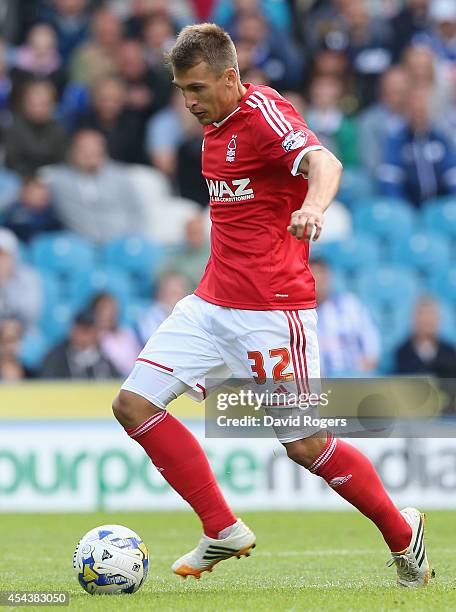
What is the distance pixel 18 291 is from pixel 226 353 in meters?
6.88

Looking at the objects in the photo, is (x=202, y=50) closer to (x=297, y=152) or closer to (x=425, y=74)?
(x=297, y=152)

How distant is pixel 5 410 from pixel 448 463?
399 centimetres

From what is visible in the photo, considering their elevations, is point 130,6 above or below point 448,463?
above

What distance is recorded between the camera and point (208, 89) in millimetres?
5840

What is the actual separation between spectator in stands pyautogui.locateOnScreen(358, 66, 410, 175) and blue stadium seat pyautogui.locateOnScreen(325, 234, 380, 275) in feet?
4.13

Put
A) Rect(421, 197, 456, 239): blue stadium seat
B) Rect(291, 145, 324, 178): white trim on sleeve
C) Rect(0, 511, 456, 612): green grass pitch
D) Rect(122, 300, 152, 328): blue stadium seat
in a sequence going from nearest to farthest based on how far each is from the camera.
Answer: Rect(0, 511, 456, 612): green grass pitch
Rect(291, 145, 324, 178): white trim on sleeve
Rect(122, 300, 152, 328): blue stadium seat
Rect(421, 197, 456, 239): blue stadium seat

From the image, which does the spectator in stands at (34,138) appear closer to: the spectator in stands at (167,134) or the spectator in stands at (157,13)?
the spectator in stands at (167,134)

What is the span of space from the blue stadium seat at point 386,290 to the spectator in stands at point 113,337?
8.43 ft

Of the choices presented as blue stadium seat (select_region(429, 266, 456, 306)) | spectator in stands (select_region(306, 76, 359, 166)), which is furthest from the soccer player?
spectator in stands (select_region(306, 76, 359, 166))

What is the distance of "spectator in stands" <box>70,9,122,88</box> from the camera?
48.0 ft

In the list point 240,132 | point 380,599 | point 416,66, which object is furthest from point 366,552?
point 416,66

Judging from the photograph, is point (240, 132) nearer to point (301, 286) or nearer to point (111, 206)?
point (301, 286)

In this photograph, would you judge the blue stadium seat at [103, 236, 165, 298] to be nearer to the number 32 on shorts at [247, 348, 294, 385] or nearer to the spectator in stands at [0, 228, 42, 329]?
the spectator in stands at [0, 228, 42, 329]

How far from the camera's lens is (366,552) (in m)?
7.93
